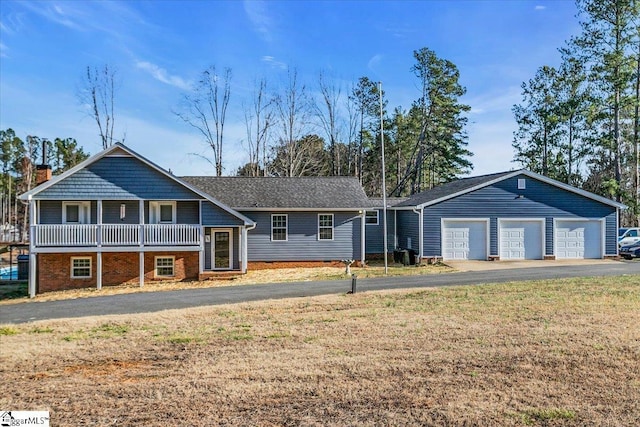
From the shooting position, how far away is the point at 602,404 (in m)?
5.24

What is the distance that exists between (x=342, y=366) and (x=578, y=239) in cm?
2184

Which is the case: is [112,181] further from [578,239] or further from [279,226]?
[578,239]

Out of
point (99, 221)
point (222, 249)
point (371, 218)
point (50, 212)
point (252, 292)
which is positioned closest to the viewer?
point (252, 292)

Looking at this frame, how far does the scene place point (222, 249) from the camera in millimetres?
22156

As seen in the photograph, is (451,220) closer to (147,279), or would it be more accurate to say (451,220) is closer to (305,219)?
(305,219)

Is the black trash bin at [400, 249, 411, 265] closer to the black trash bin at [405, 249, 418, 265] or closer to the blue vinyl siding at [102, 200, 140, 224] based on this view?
the black trash bin at [405, 249, 418, 265]

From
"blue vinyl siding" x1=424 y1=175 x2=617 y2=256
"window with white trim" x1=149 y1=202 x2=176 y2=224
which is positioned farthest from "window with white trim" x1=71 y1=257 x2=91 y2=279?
"blue vinyl siding" x1=424 y1=175 x2=617 y2=256

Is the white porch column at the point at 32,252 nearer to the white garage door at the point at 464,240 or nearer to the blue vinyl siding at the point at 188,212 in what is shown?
the blue vinyl siding at the point at 188,212

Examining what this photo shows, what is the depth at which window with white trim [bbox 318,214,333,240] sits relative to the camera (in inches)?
930

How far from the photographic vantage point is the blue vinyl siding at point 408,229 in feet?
80.1

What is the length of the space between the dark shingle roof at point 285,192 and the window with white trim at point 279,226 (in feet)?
2.27

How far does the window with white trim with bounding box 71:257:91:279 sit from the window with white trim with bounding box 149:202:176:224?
315cm

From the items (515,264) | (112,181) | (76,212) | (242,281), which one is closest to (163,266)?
(242,281)

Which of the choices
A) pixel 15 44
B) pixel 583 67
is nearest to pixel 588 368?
pixel 15 44
